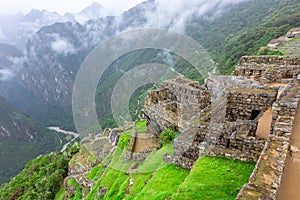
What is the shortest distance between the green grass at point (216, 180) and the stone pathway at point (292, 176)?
156cm

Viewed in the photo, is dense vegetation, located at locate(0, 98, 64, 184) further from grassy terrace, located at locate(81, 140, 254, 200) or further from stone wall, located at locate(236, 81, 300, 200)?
stone wall, located at locate(236, 81, 300, 200)

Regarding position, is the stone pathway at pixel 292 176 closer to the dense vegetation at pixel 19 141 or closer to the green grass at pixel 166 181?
the green grass at pixel 166 181

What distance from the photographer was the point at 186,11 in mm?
158500

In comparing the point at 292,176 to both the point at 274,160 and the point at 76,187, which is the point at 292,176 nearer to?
the point at 274,160

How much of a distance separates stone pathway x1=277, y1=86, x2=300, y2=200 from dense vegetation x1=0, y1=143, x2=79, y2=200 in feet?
105

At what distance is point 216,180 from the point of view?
7082 mm

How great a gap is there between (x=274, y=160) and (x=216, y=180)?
2185 mm

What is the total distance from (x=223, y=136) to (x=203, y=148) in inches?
31.3

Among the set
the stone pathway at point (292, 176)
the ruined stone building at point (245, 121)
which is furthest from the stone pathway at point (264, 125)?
the stone pathway at point (292, 176)

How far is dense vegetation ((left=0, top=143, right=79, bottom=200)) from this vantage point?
33.8 meters

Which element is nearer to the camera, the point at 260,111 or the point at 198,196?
the point at 198,196

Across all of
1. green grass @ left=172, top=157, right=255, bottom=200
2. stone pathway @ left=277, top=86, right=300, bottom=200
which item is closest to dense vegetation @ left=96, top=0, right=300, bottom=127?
green grass @ left=172, top=157, right=255, bottom=200

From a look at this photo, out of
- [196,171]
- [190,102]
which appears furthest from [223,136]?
A: [190,102]

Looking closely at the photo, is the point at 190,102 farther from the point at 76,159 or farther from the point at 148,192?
the point at 76,159
